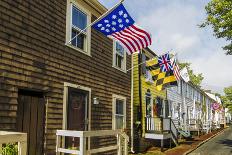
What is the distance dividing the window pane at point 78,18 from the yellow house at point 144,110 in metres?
5.89

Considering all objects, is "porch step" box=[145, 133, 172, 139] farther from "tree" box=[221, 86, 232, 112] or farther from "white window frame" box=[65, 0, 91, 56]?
"tree" box=[221, 86, 232, 112]

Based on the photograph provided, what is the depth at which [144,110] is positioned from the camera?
19625 millimetres

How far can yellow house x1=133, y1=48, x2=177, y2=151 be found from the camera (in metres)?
18.2

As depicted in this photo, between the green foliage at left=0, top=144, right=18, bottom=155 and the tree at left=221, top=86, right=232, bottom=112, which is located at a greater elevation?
the tree at left=221, top=86, right=232, bottom=112

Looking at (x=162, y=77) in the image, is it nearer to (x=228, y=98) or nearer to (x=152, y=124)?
(x=152, y=124)

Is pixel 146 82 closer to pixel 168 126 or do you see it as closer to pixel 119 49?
pixel 168 126

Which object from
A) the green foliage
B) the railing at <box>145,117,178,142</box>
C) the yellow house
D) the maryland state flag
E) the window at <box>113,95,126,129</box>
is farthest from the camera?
the maryland state flag

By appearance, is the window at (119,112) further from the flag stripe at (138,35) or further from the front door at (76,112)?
the flag stripe at (138,35)

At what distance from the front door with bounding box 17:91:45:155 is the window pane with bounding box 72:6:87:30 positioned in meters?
3.54

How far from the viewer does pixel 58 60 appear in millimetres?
10484

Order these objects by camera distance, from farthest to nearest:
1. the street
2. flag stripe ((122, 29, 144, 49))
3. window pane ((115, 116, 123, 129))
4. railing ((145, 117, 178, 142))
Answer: railing ((145, 117, 178, 142)) → the street → window pane ((115, 116, 123, 129)) → flag stripe ((122, 29, 144, 49))

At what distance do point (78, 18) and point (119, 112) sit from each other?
5509mm

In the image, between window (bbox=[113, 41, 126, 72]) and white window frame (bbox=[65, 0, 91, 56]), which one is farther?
window (bbox=[113, 41, 126, 72])

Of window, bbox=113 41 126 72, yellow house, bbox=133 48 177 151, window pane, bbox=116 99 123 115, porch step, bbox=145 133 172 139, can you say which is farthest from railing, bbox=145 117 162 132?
window, bbox=113 41 126 72
